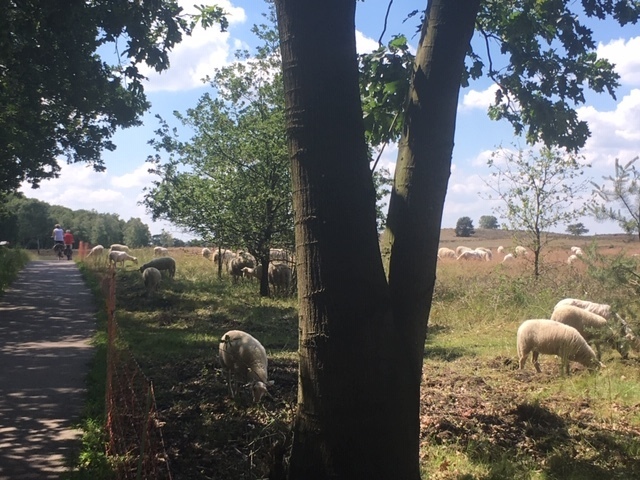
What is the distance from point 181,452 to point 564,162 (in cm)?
1662

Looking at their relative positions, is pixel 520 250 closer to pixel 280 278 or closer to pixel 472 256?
pixel 280 278

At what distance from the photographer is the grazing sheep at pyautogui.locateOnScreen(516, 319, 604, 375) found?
9078 millimetres

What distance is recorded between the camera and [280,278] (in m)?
19.4

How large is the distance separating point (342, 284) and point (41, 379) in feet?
19.5

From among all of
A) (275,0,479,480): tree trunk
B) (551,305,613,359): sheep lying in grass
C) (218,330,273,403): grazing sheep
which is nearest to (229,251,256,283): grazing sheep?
(551,305,613,359): sheep lying in grass

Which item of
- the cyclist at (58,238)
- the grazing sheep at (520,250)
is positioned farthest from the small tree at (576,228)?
the cyclist at (58,238)

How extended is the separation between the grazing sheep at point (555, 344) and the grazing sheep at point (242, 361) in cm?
450

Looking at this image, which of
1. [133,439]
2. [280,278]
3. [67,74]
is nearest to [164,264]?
[280,278]

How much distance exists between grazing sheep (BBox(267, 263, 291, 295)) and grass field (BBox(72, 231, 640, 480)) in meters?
4.19

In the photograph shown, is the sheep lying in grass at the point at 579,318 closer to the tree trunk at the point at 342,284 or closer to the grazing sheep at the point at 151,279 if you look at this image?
the tree trunk at the point at 342,284

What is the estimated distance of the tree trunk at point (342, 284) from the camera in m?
3.47

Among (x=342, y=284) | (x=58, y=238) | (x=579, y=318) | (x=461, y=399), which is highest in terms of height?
(x=58, y=238)

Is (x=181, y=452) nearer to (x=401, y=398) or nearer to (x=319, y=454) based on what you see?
(x=319, y=454)

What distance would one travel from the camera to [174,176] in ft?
64.1
